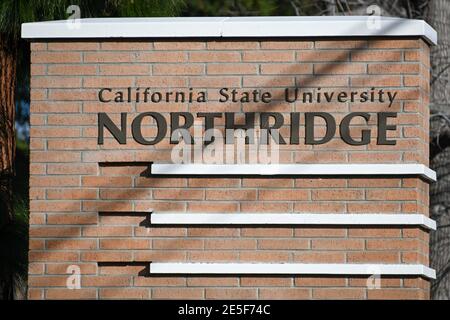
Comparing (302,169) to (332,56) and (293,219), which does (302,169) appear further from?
(332,56)

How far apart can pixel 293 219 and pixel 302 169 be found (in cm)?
35

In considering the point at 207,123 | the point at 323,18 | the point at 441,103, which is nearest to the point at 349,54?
the point at 323,18

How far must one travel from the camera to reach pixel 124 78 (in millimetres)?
8492

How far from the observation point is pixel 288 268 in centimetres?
827

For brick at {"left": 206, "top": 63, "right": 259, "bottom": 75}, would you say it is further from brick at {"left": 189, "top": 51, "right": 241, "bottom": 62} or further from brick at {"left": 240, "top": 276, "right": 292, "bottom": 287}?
brick at {"left": 240, "top": 276, "right": 292, "bottom": 287}

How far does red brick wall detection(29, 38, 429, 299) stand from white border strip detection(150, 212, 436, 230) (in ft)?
0.18

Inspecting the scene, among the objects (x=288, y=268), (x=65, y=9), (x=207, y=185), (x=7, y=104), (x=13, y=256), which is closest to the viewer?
(x=288, y=268)

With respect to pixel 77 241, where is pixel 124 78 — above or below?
above

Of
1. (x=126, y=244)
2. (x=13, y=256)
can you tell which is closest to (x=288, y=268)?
(x=126, y=244)

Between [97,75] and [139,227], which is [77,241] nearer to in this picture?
[139,227]

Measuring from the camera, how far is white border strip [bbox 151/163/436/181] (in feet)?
27.2

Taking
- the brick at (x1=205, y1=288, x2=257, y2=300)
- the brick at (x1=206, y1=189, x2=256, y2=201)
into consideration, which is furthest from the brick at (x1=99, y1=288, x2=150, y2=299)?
the brick at (x1=206, y1=189, x2=256, y2=201)

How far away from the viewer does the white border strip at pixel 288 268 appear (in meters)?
8.24

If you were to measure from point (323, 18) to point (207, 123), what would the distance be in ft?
3.65
